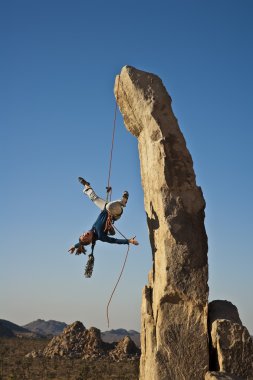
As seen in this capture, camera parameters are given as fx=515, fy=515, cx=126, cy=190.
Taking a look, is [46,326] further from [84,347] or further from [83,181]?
[83,181]

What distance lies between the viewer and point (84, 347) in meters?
36.2

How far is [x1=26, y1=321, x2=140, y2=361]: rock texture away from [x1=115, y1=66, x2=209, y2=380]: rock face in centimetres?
2547

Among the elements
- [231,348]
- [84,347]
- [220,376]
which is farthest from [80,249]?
[84,347]

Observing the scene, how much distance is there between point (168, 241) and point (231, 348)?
237 cm

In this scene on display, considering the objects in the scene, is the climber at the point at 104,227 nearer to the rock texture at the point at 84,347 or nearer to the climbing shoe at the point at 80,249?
the climbing shoe at the point at 80,249

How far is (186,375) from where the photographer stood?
988 cm

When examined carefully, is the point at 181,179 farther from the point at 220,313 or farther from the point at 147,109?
the point at 220,313

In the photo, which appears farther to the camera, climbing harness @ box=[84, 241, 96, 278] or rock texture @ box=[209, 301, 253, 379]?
climbing harness @ box=[84, 241, 96, 278]

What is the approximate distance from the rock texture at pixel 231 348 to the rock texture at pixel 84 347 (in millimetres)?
26113

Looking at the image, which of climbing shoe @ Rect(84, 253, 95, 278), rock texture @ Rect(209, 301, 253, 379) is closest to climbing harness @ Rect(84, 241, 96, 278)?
climbing shoe @ Rect(84, 253, 95, 278)

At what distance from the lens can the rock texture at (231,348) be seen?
9641 mm

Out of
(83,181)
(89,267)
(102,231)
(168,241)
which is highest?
(83,181)

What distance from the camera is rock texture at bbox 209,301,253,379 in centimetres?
964

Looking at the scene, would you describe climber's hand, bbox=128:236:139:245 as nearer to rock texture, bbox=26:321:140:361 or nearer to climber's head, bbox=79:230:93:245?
climber's head, bbox=79:230:93:245
